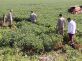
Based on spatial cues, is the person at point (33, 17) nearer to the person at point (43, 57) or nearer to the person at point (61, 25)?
the person at point (61, 25)

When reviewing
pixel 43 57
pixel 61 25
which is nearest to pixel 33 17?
pixel 61 25

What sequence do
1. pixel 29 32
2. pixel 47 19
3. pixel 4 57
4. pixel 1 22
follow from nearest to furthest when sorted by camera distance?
pixel 4 57, pixel 29 32, pixel 1 22, pixel 47 19

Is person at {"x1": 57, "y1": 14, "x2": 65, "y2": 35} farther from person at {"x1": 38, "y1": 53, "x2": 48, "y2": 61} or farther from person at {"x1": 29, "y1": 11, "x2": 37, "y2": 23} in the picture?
person at {"x1": 29, "y1": 11, "x2": 37, "y2": 23}

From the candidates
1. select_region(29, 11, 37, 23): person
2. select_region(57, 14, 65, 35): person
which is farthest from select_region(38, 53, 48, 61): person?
select_region(29, 11, 37, 23): person

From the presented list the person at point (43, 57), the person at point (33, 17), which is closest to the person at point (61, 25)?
the person at point (43, 57)

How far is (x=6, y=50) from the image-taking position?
722 inches

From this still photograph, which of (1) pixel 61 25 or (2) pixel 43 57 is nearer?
(2) pixel 43 57

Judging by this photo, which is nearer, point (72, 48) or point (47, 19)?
point (72, 48)

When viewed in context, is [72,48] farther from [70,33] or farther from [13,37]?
[13,37]

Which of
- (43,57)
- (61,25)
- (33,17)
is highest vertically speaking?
(33,17)

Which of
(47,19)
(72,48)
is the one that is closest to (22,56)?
(72,48)

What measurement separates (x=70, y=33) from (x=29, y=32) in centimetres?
288

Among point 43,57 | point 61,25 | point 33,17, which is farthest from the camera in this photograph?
point 33,17

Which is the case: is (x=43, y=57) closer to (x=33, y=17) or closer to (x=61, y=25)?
(x=61, y=25)
